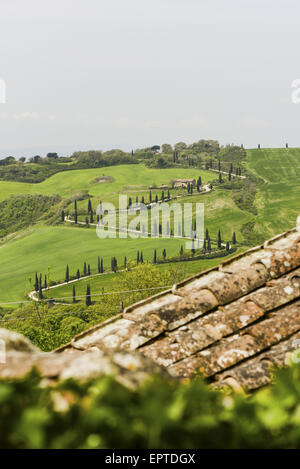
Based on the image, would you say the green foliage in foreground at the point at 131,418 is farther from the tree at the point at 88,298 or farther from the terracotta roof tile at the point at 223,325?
the tree at the point at 88,298

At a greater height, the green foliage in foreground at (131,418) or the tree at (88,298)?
the green foliage in foreground at (131,418)

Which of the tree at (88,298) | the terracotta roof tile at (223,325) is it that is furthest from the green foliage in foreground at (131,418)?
the tree at (88,298)

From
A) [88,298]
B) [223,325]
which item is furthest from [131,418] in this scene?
[88,298]

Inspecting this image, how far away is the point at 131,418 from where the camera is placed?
374 cm

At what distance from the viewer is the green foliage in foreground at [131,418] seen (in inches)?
142

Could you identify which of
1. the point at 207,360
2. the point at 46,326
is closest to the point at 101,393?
the point at 207,360

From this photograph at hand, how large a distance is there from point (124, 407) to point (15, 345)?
245 cm

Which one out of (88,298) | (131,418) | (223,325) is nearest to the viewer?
(131,418)

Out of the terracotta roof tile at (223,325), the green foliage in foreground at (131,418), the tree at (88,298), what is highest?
the green foliage in foreground at (131,418)

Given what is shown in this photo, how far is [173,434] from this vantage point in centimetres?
382

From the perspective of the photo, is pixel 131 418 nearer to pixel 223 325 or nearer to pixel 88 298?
pixel 223 325

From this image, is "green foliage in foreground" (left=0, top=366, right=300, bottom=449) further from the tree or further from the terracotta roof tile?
the tree

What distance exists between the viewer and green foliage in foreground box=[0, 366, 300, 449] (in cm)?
360

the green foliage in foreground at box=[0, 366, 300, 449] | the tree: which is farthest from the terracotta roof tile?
the tree
